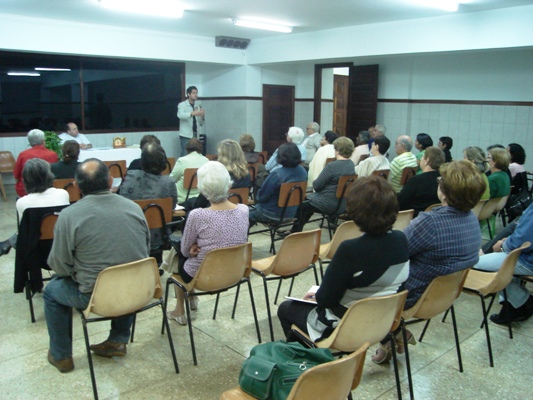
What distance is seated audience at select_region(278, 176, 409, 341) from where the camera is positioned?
1.98 m

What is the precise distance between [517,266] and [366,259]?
1.61 m

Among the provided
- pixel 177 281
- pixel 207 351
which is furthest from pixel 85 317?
pixel 207 351

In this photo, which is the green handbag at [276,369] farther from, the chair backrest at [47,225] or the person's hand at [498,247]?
the person's hand at [498,247]

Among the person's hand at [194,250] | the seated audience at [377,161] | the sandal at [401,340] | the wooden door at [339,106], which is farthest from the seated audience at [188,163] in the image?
the wooden door at [339,106]

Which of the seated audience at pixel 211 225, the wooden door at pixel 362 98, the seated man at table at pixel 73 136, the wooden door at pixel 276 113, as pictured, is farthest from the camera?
the wooden door at pixel 276 113

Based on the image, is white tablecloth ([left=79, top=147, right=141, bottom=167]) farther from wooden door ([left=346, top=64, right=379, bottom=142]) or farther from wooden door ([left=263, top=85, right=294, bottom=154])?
wooden door ([left=346, top=64, right=379, bottom=142])

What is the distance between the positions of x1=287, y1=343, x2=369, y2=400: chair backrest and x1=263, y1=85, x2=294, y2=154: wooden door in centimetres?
865

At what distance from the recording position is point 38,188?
3.27m

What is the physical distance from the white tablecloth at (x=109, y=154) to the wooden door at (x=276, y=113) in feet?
10.3

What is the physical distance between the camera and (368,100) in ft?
28.6

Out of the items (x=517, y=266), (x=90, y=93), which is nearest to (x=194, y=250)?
(x=517, y=266)

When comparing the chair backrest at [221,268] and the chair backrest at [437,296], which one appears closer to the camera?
the chair backrest at [437,296]

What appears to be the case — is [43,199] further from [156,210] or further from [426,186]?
[426,186]

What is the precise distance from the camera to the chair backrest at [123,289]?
2242 mm
